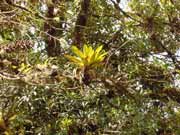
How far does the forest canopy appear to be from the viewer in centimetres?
241

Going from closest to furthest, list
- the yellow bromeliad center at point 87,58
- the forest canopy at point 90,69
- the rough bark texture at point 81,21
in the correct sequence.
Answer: the yellow bromeliad center at point 87,58, the forest canopy at point 90,69, the rough bark texture at point 81,21

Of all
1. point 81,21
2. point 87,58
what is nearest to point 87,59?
point 87,58

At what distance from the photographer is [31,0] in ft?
11.0

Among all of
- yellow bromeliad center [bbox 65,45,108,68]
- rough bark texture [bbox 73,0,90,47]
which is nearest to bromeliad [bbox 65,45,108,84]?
yellow bromeliad center [bbox 65,45,108,68]

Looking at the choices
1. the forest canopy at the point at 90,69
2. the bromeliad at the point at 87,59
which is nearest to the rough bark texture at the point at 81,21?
the forest canopy at the point at 90,69

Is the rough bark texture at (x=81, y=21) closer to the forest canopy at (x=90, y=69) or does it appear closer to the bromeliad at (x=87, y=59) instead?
the forest canopy at (x=90, y=69)

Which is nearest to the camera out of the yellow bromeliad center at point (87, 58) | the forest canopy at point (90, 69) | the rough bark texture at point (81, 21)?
the yellow bromeliad center at point (87, 58)

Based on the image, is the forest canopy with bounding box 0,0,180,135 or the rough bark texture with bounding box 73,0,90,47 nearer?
the forest canopy with bounding box 0,0,180,135

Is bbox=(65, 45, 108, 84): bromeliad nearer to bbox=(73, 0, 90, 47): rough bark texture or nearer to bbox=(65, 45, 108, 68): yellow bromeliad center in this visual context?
bbox=(65, 45, 108, 68): yellow bromeliad center

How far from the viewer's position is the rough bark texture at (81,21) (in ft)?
11.1

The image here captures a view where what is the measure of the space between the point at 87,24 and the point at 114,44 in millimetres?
271

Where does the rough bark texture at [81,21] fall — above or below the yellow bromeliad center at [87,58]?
above

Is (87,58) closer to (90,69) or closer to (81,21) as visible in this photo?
(90,69)

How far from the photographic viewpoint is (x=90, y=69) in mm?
2232
